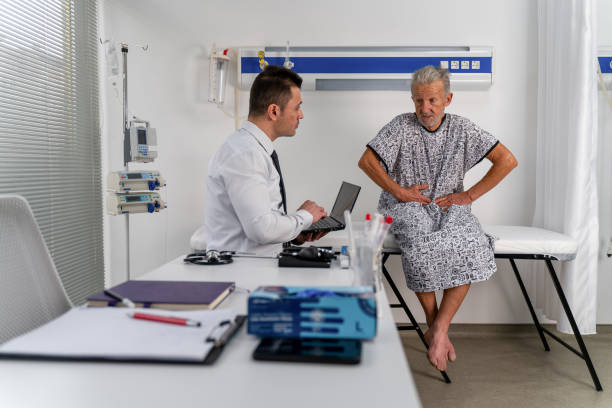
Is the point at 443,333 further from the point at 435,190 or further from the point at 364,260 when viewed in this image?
the point at 364,260

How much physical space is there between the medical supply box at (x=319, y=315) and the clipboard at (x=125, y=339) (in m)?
0.08

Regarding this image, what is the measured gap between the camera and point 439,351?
213 centimetres

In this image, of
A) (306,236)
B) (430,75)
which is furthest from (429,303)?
(430,75)

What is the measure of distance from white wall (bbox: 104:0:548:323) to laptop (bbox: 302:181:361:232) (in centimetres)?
102

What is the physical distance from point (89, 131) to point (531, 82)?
2759mm

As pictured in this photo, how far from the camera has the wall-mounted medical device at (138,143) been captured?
8.73 feet

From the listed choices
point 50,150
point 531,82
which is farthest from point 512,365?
point 50,150

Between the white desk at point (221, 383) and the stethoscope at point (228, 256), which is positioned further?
the stethoscope at point (228, 256)

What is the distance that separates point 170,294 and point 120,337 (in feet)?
0.75

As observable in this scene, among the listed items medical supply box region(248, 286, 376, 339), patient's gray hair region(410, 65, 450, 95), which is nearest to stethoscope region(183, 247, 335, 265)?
medical supply box region(248, 286, 376, 339)

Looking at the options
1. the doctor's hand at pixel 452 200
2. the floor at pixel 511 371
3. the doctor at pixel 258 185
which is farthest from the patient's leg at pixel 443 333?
the doctor at pixel 258 185

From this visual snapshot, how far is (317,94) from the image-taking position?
10.5ft

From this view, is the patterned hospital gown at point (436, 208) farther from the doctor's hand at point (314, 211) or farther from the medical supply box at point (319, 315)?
the medical supply box at point (319, 315)

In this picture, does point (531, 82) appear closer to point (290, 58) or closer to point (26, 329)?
point (290, 58)
